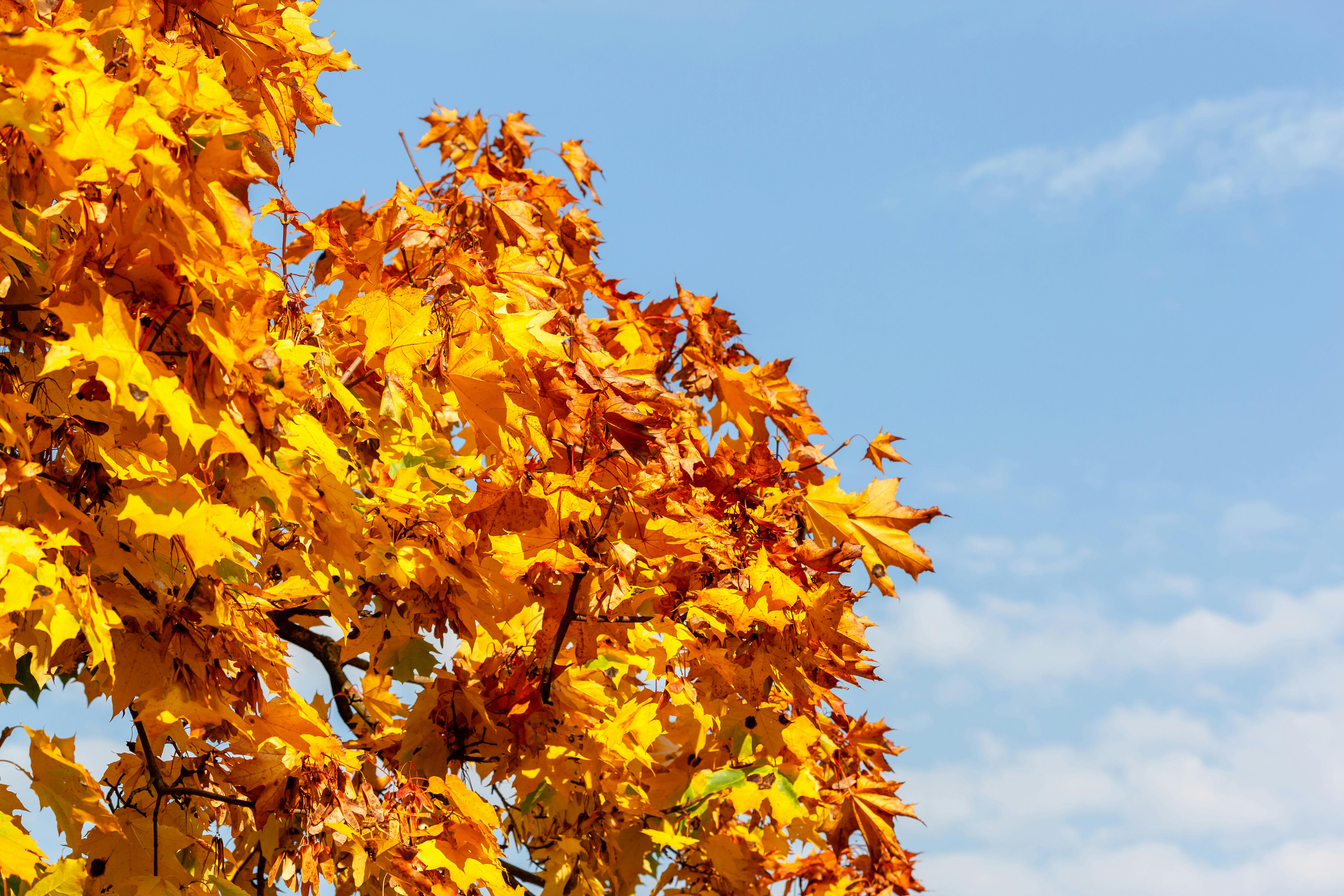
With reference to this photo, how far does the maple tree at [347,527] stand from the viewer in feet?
8.06

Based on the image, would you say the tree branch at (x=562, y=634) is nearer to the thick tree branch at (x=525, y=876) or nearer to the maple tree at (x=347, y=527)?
the maple tree at (x=347, y=527)

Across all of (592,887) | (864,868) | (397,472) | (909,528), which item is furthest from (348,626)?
(864,868)

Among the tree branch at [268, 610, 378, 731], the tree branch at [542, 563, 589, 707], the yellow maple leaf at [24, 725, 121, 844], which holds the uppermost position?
the tree branch at [268, 610, 378, 731]

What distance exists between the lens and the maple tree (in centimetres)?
246

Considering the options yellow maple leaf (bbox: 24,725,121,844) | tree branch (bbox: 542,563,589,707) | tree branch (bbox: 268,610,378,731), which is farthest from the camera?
tree branch (bbox: 268,610,378,731)

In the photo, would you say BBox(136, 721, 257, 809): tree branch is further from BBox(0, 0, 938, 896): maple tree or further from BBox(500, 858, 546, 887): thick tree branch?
BBox(500, 858, 546, 887): thick tree branch

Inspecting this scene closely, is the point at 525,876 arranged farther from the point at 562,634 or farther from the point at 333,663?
the point at 562,634

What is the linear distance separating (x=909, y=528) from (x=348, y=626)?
1866mm

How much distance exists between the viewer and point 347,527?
296 cm

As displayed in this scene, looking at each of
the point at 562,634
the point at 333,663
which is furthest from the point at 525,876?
the point at 562,634

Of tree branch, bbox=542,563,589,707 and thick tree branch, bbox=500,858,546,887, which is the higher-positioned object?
tree branch, bbox=542,563,589,707

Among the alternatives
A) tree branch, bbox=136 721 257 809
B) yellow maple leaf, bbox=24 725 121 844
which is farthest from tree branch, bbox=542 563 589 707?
yellow maple leaf, bbox=24 725 121 844

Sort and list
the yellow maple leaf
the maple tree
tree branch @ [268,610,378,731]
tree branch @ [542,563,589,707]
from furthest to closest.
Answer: tree branch @ [268,610,378,731]
tree branch @ [542,563,589,707]
the yellow maple leaf
the maple tree

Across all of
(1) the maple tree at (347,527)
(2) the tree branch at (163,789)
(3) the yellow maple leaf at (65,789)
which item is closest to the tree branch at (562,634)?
(1) the maple tree at (347,527)
